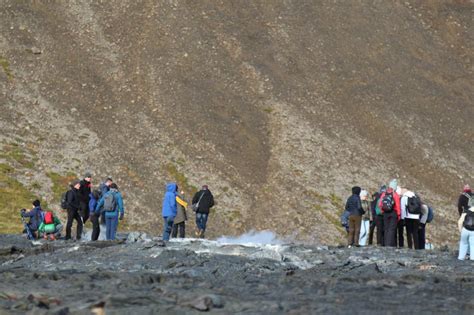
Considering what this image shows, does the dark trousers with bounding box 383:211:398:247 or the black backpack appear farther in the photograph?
the dark trousers with bounding box 383:211:398:247

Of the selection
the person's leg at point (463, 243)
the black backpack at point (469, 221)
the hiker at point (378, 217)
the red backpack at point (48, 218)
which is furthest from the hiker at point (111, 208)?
the black backpack at point (469, 221)

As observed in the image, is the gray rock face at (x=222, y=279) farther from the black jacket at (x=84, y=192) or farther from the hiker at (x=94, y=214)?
the black jacket at (x=84, y=192)

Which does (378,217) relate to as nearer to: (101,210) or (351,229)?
(351,229)

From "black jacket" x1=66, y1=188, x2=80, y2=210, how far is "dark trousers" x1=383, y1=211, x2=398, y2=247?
1010cm

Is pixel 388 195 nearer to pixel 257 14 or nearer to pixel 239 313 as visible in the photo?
pixel 239 313

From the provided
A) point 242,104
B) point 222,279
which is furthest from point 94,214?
point 242,104

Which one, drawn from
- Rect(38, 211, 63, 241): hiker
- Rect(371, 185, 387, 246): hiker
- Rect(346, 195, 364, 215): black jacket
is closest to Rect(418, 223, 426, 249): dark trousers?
Rect(371, 185, 387, 246): hiker

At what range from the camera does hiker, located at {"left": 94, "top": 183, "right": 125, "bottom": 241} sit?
3184cm

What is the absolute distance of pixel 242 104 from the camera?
208 feet

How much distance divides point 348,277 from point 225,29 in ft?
160

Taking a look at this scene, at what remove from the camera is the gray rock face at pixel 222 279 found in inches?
656

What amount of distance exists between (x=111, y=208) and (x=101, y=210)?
74 cm

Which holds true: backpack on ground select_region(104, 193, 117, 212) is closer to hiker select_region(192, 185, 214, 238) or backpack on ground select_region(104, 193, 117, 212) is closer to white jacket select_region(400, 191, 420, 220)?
hiker select_region(192, 185, 214, 238)

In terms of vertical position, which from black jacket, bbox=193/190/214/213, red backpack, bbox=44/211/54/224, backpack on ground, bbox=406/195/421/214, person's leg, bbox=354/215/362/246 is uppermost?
black jacket, bbox=193/190/214/213
